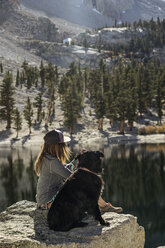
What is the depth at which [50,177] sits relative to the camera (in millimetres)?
5355

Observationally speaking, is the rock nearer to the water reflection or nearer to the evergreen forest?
the water reflection

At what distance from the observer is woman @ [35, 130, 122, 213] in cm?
518

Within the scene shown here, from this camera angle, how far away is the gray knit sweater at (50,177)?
17.0ft

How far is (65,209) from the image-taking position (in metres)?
4.61

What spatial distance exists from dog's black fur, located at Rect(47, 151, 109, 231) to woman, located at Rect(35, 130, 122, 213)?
0.51m

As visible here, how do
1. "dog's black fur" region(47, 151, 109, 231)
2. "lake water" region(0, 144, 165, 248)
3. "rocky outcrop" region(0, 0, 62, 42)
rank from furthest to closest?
"rocky outcrop" region(0, 0, 62, 42) < "lake water" region(0, 144, 165, 248) < "dog's black fur" region(47, 151, 109, 231)

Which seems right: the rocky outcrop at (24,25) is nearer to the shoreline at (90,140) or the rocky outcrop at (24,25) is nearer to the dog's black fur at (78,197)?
the shoreline at (90,140)

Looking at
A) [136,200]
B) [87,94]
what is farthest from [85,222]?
[87,94]

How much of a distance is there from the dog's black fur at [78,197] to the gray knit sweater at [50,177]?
0.46 metres

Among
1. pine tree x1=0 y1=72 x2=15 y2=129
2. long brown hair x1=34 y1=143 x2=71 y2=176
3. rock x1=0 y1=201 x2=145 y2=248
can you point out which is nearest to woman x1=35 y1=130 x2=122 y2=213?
long brown hair x1=34 y1=143 x2=71 y2=176

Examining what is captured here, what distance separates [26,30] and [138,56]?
3028 inches

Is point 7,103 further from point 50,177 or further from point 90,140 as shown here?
point 50,177

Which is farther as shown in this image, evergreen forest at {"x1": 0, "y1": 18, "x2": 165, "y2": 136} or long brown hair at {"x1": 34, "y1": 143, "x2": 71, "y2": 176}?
evergreen forest at {"x1": 0, "y1": 18, "x2": 165, "y2": 136}

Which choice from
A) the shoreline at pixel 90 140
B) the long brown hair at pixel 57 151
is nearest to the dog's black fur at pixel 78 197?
the long brown hair at pixel 57 151
